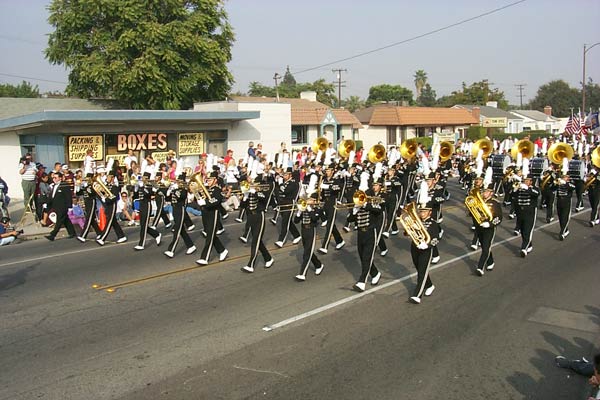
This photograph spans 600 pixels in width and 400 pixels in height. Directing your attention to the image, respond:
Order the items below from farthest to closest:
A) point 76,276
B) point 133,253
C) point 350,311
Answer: point 133,253 < point 76,276 < point 350,311

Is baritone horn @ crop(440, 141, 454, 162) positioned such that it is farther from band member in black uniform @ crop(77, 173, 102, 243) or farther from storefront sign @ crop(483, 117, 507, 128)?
storefront sign @ crop(483, 117, 507, 128)

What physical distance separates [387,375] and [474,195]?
6154mm

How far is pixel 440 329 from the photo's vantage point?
8031mm

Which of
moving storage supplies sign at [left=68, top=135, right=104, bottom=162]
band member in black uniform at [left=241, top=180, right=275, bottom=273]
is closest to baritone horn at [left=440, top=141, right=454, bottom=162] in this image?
band member in black uniform at [left=241, top=180, right=275, bottom=273]

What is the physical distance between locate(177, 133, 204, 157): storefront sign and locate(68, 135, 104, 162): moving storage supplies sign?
3.70m

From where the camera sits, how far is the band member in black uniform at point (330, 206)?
1315 cm

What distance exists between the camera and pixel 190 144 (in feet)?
87.8

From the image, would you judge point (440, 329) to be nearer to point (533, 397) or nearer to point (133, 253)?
point (533, 397)

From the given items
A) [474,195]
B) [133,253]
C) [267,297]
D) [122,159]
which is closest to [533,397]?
[267,297]

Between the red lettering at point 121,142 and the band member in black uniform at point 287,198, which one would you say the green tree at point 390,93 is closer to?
the red lettering at point 121,142

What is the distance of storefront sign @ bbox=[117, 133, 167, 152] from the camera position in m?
24.3

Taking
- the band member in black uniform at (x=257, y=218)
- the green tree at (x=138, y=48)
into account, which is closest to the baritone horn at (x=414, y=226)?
the band member in black uniform at (x=257, y=218)

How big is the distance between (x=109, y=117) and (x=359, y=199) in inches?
598

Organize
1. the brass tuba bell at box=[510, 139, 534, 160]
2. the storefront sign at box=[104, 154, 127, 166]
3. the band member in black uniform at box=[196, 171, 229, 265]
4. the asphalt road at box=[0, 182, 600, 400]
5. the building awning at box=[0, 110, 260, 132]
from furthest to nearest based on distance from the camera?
1. the storefront sign at box=[104, 154, 127, 166]
2. the building awning at box=[0, 110, 260, 132]
3. the brass tuba bell at box=[510, 139, 534, 160]
4. the band member in black uniform at box=[196, 171, 229, 265]
5. the asphalt road at box=[0, 182, 600, 400]
